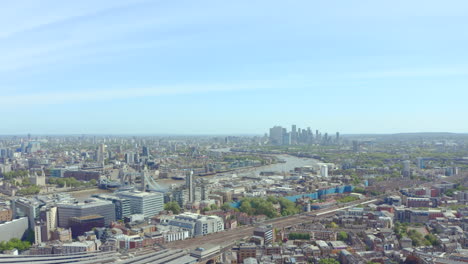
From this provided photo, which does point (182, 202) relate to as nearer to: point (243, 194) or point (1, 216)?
point (243, 194)

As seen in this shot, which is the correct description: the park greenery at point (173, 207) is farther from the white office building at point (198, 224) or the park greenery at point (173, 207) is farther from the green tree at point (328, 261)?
the green tree at point (328, 261)

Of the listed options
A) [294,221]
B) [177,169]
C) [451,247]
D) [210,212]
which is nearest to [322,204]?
[294,221]

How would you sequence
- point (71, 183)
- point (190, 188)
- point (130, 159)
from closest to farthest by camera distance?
point (190, 188) < point (71, 183) < point (130, 159)

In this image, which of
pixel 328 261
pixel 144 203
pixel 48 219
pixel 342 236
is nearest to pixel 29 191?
pixel 144 203

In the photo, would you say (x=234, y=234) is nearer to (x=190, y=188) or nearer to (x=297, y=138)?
(x=190, y=188)

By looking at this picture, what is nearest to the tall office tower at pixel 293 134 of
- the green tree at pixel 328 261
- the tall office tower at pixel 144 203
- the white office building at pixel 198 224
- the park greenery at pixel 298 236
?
the tall office tower at pixel 144 203
